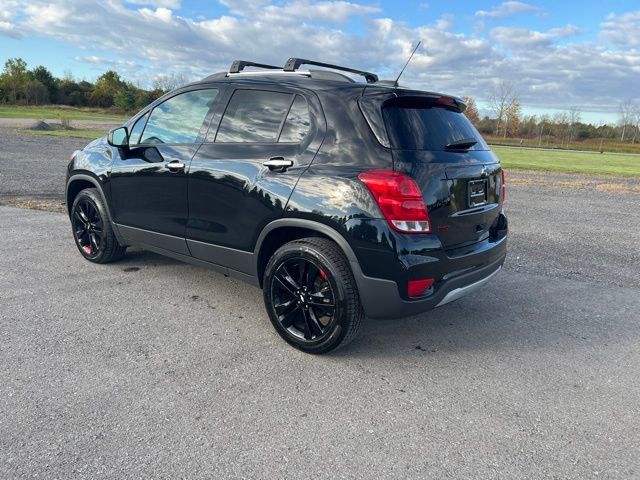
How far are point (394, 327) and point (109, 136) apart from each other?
3.34 metres

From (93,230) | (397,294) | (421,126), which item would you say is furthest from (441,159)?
(93,230)

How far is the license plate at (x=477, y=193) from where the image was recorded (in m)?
3.42

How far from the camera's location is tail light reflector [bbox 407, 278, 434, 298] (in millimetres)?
3053

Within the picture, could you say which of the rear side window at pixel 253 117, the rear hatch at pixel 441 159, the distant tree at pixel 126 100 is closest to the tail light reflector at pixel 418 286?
the rear hatch at pixel 441 159

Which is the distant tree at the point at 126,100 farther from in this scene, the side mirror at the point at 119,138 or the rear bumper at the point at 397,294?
the rear bumper at the point at 397,294

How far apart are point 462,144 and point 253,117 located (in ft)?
5.13

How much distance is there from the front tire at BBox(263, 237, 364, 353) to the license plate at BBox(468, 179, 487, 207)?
102 cm

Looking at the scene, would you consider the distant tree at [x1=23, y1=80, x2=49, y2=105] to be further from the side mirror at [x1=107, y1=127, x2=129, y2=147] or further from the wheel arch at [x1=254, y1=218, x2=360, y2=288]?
the wheel arch at [x1=254, y1=218, x2=360, y2=288]

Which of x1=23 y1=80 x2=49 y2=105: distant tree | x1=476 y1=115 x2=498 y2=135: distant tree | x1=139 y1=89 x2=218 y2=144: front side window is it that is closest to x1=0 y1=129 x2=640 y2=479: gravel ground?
x1=139 y1=89 x2=218 y2=144: front side window

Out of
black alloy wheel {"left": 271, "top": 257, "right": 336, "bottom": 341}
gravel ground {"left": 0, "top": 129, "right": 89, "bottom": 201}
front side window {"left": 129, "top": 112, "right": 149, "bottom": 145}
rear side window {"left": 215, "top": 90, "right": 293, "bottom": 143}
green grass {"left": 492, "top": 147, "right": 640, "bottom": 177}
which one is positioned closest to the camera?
black alloy wheel {"left": 271, "top": 257, "right": 336, "bottom": 341}

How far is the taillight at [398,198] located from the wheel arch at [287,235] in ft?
1.15

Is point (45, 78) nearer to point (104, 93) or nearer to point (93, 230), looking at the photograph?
point (104, 93)

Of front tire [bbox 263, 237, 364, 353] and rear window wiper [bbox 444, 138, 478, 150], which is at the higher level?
rear window wiper [bbox 444, 138, 478, 150]

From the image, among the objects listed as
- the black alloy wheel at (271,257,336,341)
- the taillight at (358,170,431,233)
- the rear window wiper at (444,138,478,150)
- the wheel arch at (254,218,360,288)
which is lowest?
the black alloy wheel at (271,257,336,341)
